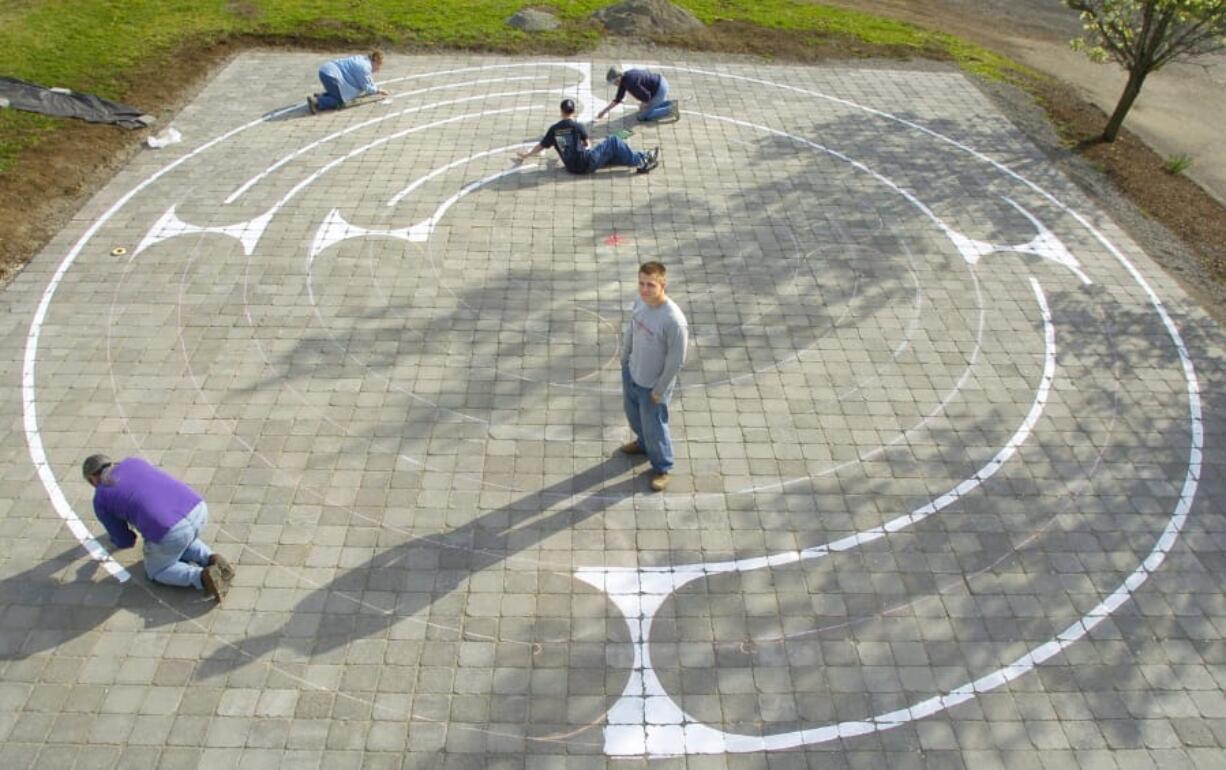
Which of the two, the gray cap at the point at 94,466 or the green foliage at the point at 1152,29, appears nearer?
the gray cap at the point at 94,466

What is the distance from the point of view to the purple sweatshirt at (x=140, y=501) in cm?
684

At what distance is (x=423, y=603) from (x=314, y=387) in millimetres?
3405

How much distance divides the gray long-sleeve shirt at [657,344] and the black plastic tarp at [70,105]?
11954 millimetres

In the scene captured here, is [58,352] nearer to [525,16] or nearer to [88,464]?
[88,464]

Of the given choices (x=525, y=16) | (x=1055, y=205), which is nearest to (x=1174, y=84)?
(x=1055, y=205)

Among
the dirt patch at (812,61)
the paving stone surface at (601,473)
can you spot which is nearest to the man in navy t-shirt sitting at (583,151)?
the paving stone surface at (601,473)

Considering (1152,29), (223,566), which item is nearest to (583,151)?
(223,566)

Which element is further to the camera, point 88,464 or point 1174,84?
point 1174,84

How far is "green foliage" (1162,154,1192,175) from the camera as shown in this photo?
51.1 feet

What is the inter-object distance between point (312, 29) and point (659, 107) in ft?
29.2

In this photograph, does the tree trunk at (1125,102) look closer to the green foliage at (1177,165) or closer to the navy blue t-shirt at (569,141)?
the green foliage at (1177,165)

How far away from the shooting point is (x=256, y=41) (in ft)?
61.6

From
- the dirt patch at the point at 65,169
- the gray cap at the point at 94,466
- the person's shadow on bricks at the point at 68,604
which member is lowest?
the person's shadow on bricks at the point at 68,604

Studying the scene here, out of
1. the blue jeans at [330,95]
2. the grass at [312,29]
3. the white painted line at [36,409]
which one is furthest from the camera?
the grass at [312,29]
